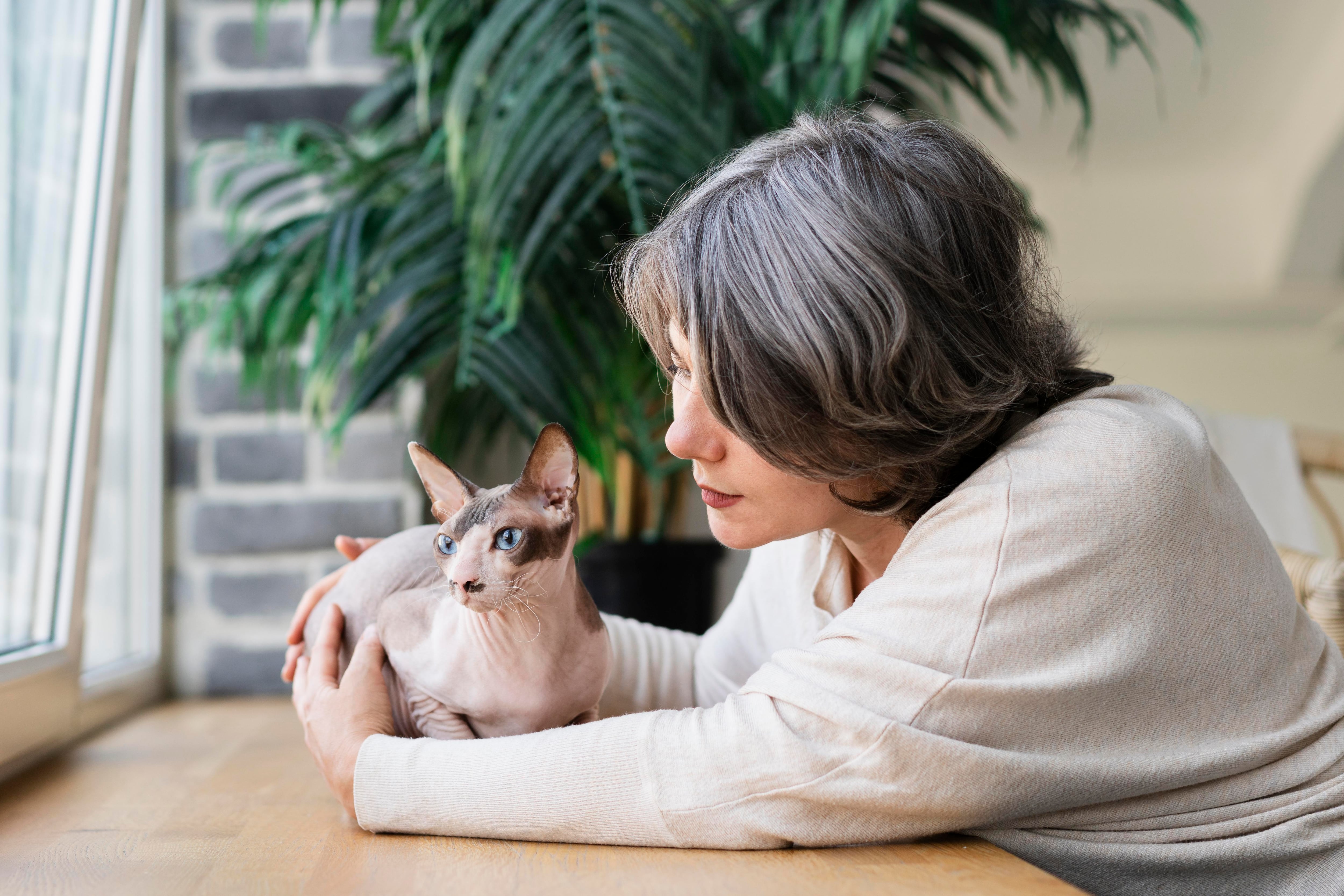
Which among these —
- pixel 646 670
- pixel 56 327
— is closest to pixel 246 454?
pixel 56 327

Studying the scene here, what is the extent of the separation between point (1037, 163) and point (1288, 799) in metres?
4.39

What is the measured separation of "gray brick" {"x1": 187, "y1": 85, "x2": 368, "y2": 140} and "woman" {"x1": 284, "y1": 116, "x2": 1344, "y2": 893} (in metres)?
0.97

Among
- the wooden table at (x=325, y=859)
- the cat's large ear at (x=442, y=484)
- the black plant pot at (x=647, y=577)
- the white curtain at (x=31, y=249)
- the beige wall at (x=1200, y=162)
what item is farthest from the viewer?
the beige wall at (x=1200, y=162)

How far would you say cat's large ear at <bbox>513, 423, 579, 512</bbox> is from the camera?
25.3 inches

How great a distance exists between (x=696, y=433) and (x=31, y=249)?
29.5 inches

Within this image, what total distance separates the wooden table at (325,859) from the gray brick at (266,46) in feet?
3.46

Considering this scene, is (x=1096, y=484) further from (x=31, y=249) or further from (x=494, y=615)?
(x=31, y=249)

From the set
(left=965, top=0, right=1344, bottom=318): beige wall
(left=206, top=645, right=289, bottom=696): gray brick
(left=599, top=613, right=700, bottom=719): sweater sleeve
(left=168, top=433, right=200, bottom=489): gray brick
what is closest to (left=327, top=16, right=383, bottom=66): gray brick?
(left=168, top=433, right=200, bottom=489): gray brick

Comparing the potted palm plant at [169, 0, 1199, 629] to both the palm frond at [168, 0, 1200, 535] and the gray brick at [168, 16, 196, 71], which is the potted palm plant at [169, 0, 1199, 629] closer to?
the palm frond at [168, 0, 1200, 535]

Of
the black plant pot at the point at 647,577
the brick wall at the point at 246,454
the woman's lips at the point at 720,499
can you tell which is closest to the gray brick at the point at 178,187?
the brick wall at the point at 246,454

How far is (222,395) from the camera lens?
146 cm

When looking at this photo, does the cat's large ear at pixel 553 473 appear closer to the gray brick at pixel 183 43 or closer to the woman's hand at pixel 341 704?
the woman's hand at pixel 341 704

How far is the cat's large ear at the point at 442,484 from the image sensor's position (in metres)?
0.65

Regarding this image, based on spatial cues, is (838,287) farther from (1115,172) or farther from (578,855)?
(1115,172)
